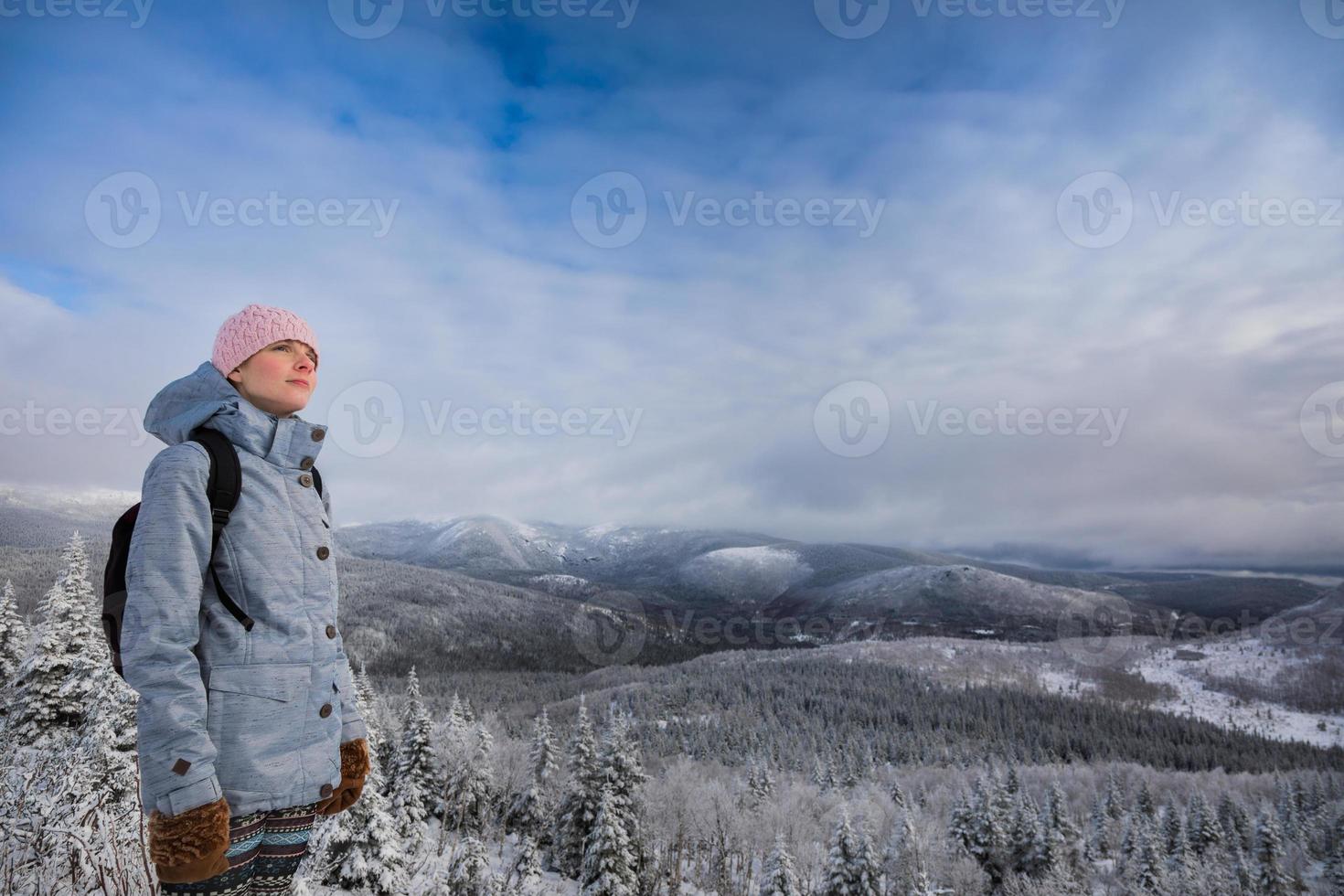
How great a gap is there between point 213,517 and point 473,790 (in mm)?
41802

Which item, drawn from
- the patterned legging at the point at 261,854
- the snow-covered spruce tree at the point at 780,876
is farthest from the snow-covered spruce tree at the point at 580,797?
the patterned legging at the point at 261,854

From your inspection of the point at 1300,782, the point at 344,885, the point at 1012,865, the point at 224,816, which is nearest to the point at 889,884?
the point at 1012,865

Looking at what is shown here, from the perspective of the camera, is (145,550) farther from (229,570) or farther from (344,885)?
(344,885)

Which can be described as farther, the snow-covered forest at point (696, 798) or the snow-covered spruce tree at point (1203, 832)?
the snow-covered spruce tree at point (1203, 832)

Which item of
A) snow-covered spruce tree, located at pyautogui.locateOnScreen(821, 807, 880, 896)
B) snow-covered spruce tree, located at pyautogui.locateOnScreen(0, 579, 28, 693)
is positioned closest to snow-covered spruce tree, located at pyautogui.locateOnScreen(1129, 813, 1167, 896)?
snow-covered spruce tree, located at pyautogui.locateOnScreen(821, 807, 880, 896)

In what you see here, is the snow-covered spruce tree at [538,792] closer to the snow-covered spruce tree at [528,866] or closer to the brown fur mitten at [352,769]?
the snow-covered spruce tree at [528,866]

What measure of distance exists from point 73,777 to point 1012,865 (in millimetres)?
63838

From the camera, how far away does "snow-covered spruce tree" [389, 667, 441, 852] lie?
26.7 meters

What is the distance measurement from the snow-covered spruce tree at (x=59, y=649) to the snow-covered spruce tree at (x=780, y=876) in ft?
95.4

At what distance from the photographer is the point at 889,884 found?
44438mm

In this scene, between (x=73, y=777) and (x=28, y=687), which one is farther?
(x=28, y=687)

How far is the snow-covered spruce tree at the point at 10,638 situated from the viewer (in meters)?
19.6

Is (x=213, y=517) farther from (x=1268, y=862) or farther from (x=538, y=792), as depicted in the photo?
(x=1268, y=862)

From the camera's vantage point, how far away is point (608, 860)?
27953 millimetres
